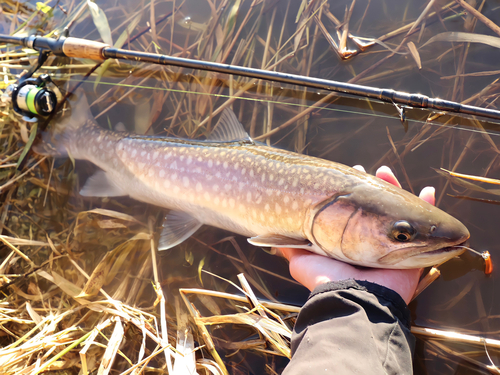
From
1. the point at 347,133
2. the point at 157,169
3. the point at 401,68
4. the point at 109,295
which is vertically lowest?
the point at 109,295

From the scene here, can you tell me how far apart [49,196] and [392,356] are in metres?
3.11

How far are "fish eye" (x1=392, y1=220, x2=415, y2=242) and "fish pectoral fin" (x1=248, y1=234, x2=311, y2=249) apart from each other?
0.51m

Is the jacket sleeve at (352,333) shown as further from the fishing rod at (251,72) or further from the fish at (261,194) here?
the fishing rod at (251,72)

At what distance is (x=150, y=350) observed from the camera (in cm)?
255

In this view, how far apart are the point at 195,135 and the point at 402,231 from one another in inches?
72.2

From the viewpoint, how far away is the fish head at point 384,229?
1.67m

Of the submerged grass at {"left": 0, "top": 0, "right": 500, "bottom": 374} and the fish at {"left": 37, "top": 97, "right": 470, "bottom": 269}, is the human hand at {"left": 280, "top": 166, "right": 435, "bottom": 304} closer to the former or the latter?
the fish at {"left": 37, "top": 97, "right": 470, "bottom": 269}

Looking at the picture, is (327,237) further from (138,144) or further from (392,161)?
(138,144)

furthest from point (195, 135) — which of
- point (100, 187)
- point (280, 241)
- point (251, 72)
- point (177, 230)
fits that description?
point (280, 241)

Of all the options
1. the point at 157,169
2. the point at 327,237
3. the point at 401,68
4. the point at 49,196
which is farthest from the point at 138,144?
the point at 401,68

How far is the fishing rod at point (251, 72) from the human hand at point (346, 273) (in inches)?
23.6

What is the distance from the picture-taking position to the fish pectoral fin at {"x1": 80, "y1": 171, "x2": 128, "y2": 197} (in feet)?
9.05

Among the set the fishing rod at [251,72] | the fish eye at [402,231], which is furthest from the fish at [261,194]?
the fishing rod at [251,72]

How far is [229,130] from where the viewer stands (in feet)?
7.98
